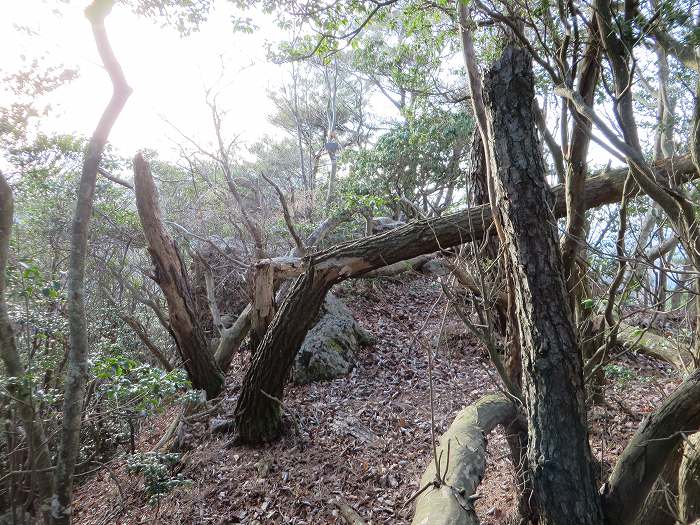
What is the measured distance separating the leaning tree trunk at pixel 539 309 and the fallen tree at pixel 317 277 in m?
1.72

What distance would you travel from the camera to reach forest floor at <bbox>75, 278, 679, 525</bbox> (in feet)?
12.3

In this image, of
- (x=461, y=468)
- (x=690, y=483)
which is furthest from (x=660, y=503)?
(x=461, y=468)

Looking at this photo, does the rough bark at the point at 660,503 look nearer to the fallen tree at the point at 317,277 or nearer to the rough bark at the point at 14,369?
the fallen tree at the point at 317,277

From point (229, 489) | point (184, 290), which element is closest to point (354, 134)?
point (184, 290)

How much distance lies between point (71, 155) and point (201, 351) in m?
4.39

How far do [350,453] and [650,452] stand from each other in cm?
296

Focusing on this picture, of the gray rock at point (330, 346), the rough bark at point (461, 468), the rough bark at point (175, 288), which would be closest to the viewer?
the rough bark at point (461, 468)

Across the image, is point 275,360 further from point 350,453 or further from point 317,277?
point 350,453

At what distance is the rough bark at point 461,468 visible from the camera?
6.02ft

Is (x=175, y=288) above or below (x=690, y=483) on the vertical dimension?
above

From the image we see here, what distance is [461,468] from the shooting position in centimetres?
221

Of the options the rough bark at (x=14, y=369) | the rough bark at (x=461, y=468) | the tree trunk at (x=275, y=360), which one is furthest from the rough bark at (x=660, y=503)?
the rough bark at (x=14, y=369)

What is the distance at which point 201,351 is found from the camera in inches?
229

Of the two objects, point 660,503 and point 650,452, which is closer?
point 650,452
